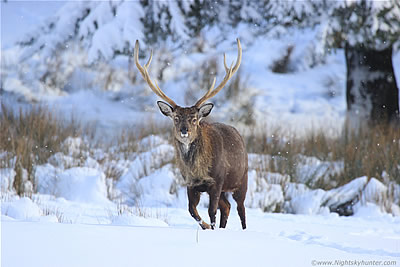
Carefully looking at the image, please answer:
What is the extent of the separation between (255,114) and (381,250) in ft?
31.7

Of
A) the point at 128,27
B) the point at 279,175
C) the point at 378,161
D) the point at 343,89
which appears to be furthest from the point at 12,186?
the point at 343,89

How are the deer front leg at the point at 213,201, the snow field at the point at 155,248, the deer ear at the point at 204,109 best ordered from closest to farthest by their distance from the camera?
the snow field at the point at 155,248 < the deer front leg at the point at 213,201 < the deer ear at the point at 204,109

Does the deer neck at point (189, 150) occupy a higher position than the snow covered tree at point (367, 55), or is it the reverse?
the snow covered tree at point (367, 55)

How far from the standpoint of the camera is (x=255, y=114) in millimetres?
13977

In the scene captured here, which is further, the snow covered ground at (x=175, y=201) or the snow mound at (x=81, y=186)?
the snow mound at (x=81, y=186)

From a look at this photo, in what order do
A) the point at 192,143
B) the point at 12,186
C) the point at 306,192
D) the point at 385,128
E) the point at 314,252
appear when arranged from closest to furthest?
the point at 314,252
the point at 192,143
the point at 12,186
the point at 306,192
the point at 385,128

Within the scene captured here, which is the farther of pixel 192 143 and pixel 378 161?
pixel 378 161

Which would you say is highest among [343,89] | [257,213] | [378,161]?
[343,89]

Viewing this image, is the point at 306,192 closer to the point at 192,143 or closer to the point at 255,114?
the point at 192,143

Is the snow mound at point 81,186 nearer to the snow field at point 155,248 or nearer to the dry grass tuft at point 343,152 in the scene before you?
the dry grass tuft at point 343,152

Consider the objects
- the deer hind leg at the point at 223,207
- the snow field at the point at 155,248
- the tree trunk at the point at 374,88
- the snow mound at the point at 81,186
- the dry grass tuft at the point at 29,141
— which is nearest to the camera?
the snow field at the point at 155,248

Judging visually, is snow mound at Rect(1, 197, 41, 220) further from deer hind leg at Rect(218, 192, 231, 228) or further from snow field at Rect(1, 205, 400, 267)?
deer hind leg at Rect(218, 192, 231, 228)

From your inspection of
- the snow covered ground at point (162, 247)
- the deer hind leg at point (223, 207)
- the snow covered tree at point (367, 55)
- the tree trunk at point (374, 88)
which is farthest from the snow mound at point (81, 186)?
the tree trunk at point (374, 88)

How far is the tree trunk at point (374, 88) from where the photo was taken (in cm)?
1138
